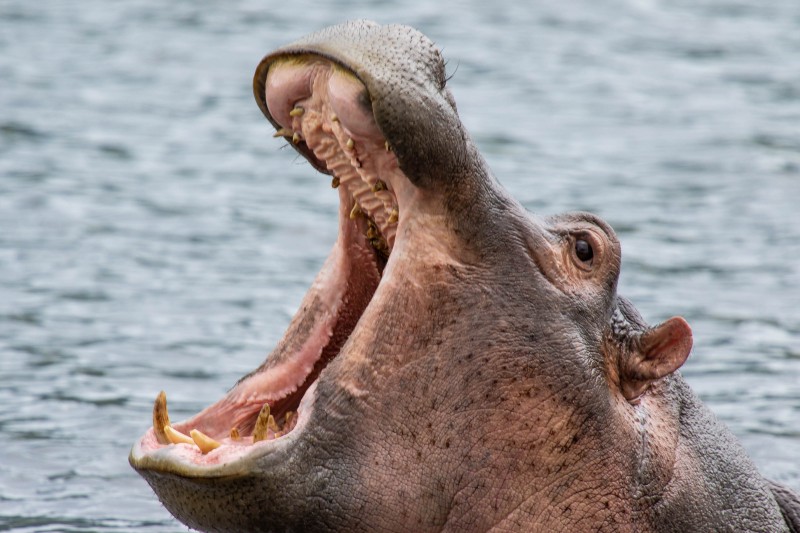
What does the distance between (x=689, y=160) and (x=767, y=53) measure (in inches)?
181

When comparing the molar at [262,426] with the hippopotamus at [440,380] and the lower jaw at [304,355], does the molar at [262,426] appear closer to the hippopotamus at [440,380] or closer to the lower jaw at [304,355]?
the hippopotamus at [440,380]

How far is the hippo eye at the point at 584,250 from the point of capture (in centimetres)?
473

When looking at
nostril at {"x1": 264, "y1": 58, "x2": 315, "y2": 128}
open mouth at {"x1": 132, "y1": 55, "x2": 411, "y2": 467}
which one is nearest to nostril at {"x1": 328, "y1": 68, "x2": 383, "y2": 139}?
open mouth at {"x1": 132, "y1": 55, "x2": 411, "y2": 467}

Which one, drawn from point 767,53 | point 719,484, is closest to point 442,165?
point 719,484

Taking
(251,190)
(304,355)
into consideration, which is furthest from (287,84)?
(251,190)

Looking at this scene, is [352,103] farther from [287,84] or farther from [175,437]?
[175,437]

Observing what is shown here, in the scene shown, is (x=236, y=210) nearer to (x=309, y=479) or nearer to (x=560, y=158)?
(x=560, y=158)

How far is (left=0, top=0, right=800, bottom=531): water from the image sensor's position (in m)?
8.06

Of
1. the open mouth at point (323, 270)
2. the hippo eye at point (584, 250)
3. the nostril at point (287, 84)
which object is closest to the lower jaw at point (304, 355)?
the open mouth at point (323, 270)

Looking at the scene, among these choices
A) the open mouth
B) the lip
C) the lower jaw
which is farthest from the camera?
the lower jaw

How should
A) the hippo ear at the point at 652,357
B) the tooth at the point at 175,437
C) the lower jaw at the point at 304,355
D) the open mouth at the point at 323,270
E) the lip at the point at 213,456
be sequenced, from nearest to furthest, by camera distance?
the lip at the point at 213,456 < the open mouth at the point at 323,270 < the tooth at the point at 175,437 < the hippo ear at the point at 652,357 < the lower jaw at the point at 304,355

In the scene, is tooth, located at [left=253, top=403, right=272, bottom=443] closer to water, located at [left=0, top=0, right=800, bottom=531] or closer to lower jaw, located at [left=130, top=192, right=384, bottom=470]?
lower jaw, located at [left=130, top=192, right=384, bottom=470]

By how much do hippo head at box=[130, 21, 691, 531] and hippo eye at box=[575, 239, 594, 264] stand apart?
36mm

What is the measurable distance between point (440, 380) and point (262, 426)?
1.60ft
